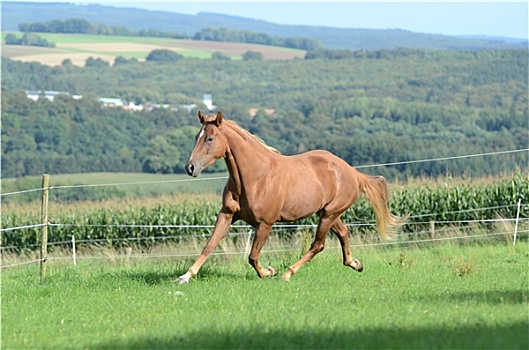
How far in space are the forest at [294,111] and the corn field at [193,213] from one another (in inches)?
436

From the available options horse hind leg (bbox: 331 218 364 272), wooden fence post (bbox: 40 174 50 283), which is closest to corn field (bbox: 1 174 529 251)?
wooden fence post (bbox: 40 174 50 283)

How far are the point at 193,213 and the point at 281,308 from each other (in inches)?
720

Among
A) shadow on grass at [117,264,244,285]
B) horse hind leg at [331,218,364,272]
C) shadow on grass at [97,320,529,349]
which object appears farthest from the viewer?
horse hind leg at [331,218,364,272]

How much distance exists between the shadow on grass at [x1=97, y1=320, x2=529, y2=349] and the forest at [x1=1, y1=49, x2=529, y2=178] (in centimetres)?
2821

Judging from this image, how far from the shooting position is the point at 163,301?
34.4 ft

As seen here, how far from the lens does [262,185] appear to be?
12078 millimetres

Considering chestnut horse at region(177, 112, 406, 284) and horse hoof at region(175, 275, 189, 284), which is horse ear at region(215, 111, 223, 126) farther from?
horse hoof at region(175, 275, 189, 284)

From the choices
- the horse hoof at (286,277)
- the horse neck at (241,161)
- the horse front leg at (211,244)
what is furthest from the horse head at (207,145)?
the horse hoof at (286,277)

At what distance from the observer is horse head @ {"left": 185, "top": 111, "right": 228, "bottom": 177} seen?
11562mm

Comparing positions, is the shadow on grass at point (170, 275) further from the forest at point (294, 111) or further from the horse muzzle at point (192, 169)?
the forest at point (294, 111)

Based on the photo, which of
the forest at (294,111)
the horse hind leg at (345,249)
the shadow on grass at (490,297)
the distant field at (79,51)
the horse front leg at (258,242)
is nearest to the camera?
the shadow on grass at (490,297)

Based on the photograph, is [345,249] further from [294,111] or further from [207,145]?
[294,111]

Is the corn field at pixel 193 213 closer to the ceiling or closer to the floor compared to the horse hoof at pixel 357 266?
closer to the floor

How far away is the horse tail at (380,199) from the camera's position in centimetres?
1379
